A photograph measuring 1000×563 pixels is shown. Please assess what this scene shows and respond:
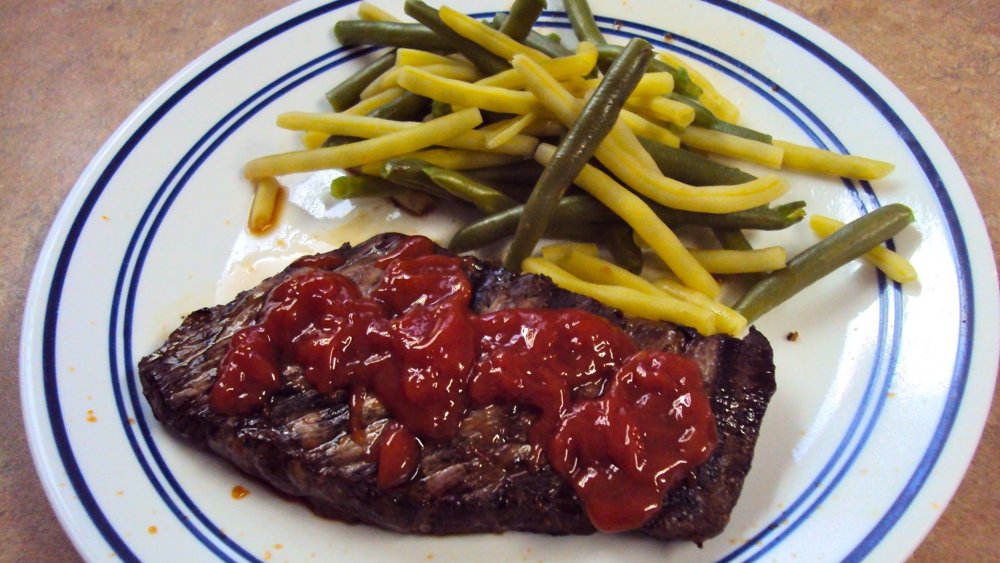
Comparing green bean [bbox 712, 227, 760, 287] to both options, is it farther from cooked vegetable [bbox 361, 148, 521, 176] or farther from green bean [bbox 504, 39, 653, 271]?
cooked vegetable [bbox 361, 148, 521, 176]

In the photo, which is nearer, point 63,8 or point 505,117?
point 505,117

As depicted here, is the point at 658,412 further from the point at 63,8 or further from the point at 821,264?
the point at 63,8

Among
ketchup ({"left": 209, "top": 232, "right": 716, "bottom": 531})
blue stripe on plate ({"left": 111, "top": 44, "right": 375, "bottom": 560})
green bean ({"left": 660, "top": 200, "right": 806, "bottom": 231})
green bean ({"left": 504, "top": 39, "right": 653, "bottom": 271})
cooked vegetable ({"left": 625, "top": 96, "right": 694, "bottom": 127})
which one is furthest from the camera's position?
cooked vegetable ({"left": 625, "top": 96, "right": 694, "bottom": 127})

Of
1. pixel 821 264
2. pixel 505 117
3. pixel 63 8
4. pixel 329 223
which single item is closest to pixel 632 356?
pixel 821 264

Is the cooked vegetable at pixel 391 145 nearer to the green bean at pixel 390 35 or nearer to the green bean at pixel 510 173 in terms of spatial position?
the green bean at pixel 510 173

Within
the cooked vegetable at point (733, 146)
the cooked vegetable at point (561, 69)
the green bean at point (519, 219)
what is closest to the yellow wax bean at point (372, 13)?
the cooked vegetable at point (561, 69)

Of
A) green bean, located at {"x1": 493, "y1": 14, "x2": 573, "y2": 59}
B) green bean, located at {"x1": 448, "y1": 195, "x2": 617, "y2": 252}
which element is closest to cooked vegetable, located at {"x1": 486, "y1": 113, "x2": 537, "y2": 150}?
green bean, located at {"x1": 448, "y1": 195, "x2": 617, "y2": 252}

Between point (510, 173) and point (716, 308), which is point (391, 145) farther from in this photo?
point (716, 308)

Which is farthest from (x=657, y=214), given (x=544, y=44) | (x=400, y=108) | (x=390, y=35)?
(x=390, y=35)
